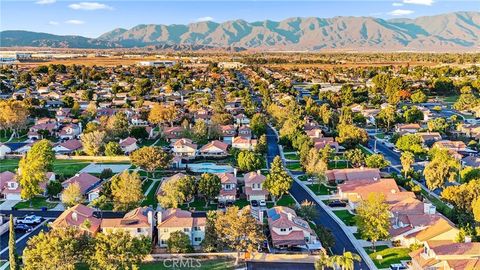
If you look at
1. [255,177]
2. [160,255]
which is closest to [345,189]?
[255,177]

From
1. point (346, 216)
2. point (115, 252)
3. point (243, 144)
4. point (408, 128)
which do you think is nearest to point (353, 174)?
point (346, 216)

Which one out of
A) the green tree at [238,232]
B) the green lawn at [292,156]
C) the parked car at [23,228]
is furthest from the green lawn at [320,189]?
the parked car at [23,228]

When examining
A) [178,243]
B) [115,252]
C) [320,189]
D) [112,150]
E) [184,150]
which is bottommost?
[320,189]

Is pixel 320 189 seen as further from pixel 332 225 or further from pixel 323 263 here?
pixel 323 263

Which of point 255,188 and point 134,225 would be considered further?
point 255,188

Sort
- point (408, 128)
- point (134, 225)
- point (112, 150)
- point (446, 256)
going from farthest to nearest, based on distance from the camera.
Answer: point (408, 128) < point (112, 150) < point (134, 225) < point (446, 256)

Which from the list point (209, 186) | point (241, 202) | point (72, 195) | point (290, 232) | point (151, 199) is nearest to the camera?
point (290, 232)

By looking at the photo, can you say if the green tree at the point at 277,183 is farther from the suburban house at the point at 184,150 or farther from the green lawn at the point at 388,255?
the suburban house at the point at 184,150
